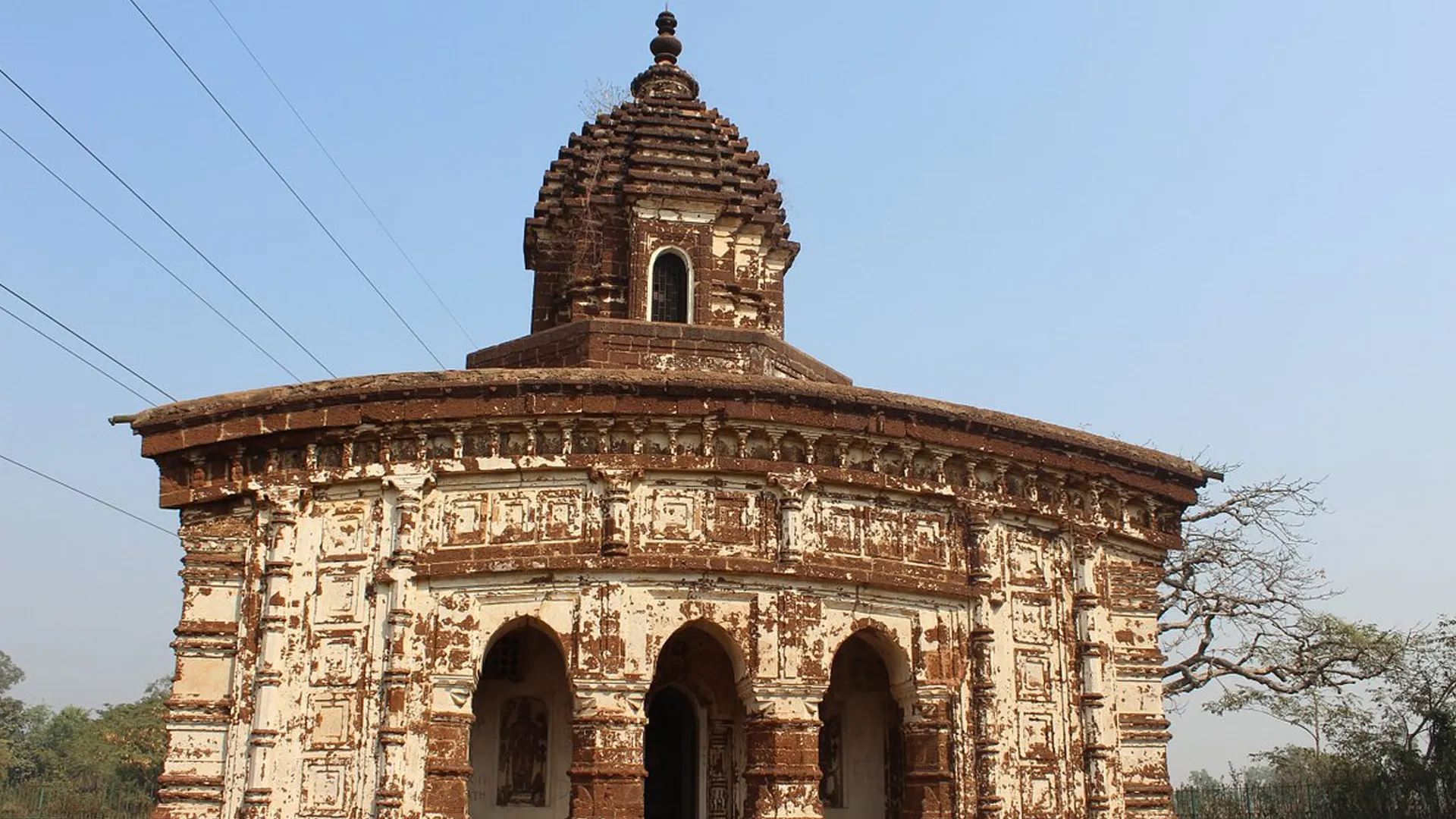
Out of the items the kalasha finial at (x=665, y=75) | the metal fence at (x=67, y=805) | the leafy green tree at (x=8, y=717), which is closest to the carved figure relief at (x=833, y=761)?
the kalasha finial at (x=665, y=75)

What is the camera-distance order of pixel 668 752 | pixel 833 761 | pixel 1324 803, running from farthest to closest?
1. pixel 1324 803
2. pixel 833 761
3. pixel 668 752

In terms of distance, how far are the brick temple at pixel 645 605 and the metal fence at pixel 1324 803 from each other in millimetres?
10141

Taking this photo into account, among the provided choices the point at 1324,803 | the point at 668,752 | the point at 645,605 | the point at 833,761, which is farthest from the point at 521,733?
the point at 1324,803

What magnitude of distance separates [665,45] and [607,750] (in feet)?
37.8

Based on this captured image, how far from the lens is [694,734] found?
1423 cm

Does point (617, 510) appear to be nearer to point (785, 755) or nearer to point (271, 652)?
point (785, 755)

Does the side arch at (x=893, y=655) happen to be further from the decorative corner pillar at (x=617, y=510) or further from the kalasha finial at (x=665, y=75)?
the kalasha finial at (x=665, y=75)

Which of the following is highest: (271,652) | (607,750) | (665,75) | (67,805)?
(665,75)

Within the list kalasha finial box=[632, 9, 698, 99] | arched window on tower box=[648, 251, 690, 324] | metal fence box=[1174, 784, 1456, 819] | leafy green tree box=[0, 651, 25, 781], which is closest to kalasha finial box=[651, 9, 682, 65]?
kalasha finial box=[632, 9, 698, 99]

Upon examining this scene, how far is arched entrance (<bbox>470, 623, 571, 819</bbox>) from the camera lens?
1383cm

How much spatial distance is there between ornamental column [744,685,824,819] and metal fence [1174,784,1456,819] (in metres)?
13.1

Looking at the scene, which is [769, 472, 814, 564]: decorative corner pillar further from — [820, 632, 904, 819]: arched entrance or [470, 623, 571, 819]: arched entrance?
[470, 623, 571, 819]: arched entrance

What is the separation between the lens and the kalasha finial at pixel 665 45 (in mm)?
19812

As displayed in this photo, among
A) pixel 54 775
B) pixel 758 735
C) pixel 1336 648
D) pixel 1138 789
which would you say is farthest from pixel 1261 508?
pixel 54 775
